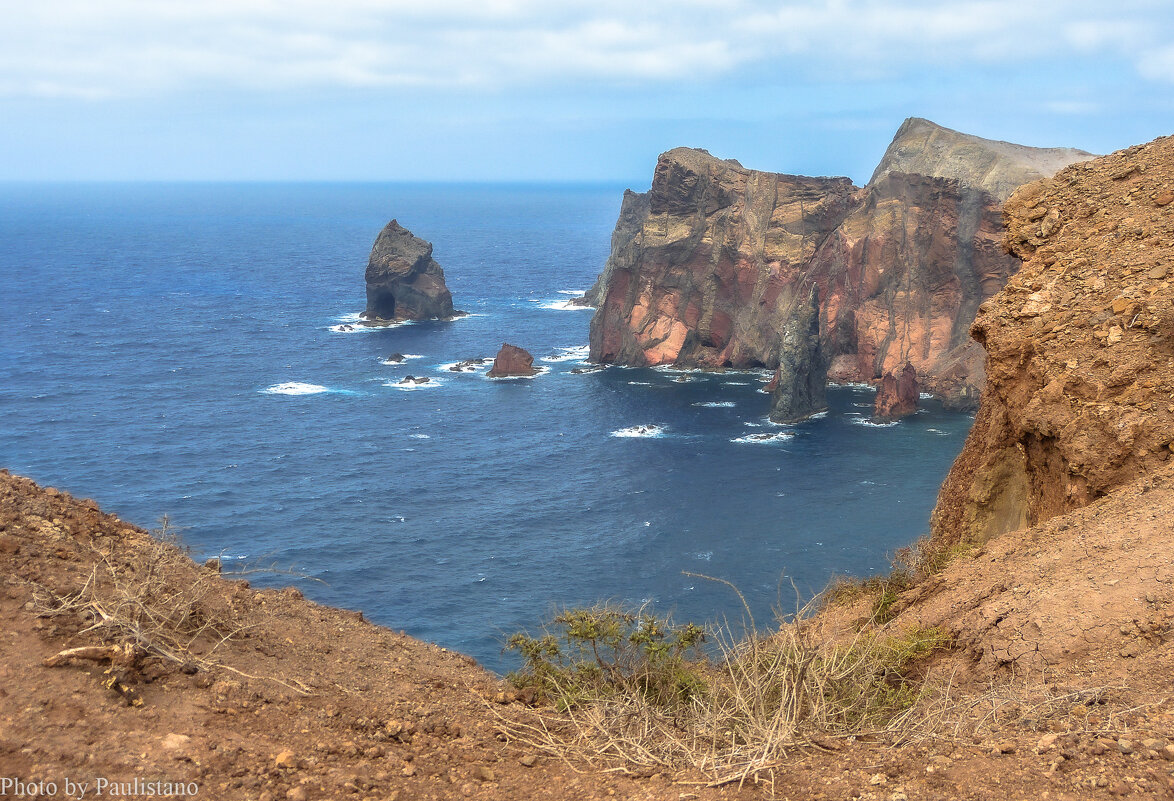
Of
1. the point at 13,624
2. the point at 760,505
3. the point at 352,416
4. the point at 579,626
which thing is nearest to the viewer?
the point at 13,624

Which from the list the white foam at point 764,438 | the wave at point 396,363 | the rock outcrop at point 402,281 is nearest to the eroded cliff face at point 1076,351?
the white foam at point 764,438

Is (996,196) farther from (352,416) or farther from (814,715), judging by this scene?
(814,715)

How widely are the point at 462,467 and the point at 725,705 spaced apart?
65.6m

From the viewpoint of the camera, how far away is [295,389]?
3999 inches

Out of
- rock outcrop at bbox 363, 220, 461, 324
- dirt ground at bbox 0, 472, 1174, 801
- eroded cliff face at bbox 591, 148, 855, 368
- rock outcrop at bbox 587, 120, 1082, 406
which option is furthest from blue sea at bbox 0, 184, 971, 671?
dirt ground at bbox 0, 472, 1174, 801

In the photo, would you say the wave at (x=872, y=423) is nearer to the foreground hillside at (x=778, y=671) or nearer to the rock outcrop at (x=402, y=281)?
the foreground hillside at (x=778, y=671)

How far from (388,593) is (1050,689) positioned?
4503 cm

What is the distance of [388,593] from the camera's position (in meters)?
52.1

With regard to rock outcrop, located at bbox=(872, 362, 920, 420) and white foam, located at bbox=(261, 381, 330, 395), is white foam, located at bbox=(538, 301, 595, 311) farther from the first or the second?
rock outcrop, located at bbox=(872, 362, 920, 420)

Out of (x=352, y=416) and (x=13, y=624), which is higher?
(x=13, y=624)

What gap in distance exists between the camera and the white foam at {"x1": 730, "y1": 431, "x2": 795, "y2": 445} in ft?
275

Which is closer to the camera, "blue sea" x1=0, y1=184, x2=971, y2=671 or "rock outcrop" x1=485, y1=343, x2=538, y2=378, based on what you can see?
"blue sea" x1=0, y1=184, x2=971, y2=671

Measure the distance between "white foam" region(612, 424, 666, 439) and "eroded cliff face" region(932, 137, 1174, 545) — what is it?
63.7 m

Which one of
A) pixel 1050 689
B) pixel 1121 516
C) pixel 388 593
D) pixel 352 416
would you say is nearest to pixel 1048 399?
pixel 1121 516
